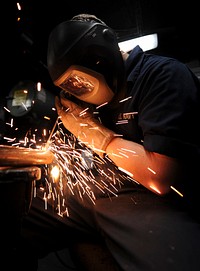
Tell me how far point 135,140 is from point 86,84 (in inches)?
21.1

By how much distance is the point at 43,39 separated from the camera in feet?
11.6

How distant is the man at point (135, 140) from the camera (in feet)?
3.89

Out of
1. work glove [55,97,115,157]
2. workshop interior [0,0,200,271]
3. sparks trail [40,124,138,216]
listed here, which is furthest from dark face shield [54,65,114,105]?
workshop interior [0,0,200,271]

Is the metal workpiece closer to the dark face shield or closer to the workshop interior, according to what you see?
the dark face shield

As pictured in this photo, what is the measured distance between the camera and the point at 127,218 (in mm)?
1350

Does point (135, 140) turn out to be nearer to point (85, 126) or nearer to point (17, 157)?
point (85, 126)

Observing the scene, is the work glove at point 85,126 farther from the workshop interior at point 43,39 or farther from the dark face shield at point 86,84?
the workshop interior at point 43,39

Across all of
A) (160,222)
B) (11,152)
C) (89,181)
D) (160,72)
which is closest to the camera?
(11,152)

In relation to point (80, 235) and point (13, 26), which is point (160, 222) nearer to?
point (80, 235)

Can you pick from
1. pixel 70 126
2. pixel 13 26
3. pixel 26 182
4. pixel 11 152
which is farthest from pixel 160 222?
pixel 13 26

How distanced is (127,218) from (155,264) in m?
0.32

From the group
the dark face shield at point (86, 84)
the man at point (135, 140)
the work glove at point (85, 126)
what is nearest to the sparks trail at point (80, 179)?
the man at point (135, 140)

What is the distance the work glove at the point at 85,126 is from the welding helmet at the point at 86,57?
26 centimetres

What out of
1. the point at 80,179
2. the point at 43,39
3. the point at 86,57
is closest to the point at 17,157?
the point at 86,57
